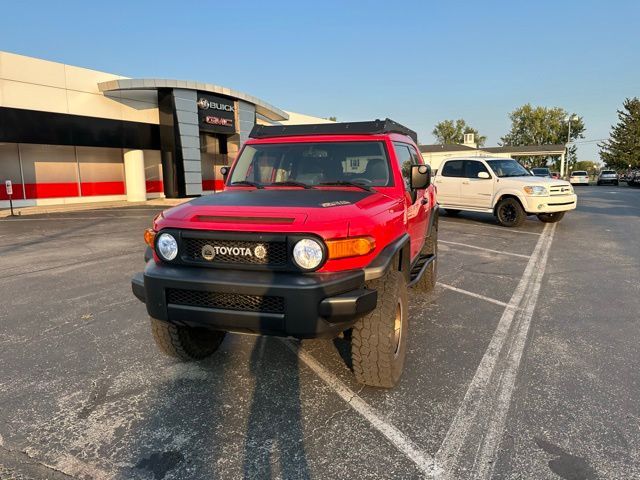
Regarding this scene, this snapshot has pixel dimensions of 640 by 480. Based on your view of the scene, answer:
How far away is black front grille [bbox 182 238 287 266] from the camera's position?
2.87m

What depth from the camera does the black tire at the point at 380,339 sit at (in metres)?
3.06

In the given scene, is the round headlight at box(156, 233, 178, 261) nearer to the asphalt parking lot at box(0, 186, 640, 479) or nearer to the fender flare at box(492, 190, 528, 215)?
the asphalt parking lot at box(0, 186, 640, 479)

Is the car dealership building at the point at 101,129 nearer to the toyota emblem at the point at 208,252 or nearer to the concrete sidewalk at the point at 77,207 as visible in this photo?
the concrete sidewalk at the point at 77,207

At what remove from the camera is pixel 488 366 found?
12.1 ft

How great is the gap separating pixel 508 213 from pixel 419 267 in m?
8.29

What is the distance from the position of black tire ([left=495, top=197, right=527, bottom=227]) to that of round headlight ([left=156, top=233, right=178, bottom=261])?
10842 millimetres

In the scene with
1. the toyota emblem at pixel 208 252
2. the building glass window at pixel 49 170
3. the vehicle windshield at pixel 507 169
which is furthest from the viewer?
the building glass window at pixel 49 170

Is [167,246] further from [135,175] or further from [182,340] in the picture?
[135,175]

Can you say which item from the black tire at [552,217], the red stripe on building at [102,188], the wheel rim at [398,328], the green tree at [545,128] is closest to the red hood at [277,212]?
the wheel rim at [398,328]

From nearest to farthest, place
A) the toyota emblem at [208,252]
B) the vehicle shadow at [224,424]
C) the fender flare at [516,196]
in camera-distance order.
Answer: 1. the vehicle shadow at [224,424]
2. the toyota emblem at [208,252]
3. the fender flare at [516,196]

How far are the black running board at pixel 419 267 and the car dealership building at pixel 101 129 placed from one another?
1800cm

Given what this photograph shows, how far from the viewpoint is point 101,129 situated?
19922 mm

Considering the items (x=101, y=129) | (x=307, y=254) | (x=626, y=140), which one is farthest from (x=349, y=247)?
(x=626, y=140)

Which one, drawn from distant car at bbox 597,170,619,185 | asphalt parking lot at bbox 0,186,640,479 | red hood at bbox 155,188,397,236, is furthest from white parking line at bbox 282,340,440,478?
distant car at bbox 597,170,619,185
